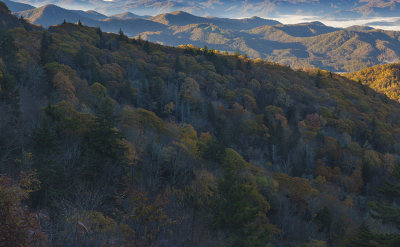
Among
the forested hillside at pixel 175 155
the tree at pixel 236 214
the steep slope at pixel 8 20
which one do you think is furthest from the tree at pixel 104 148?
the steep slope at pixel 8 20

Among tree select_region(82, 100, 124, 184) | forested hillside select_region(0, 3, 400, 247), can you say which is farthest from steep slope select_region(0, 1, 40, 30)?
tree select_region(82, 100, 124, 184)

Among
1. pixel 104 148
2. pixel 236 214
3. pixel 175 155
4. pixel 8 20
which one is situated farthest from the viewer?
pixel 8 20

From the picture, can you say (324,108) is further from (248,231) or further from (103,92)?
(248,231)

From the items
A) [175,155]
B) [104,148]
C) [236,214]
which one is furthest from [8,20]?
[236,214]

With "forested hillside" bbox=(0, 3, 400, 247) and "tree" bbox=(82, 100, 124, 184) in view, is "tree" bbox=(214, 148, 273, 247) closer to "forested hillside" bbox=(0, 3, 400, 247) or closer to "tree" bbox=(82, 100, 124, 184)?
"forested hillside" bbox=(0, 3, 400, 247)

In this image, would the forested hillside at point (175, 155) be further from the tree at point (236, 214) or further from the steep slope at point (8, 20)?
the steep slope at point (8, 20)

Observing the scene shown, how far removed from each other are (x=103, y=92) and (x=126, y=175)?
2702 centimetres

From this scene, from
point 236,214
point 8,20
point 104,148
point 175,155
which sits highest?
point 8,20

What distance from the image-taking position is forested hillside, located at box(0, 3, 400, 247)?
13.8 m

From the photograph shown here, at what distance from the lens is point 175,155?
28.8 meters

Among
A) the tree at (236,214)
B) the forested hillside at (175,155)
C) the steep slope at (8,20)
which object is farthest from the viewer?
the steep slope at (8,20)

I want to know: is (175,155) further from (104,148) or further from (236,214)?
(236,214)

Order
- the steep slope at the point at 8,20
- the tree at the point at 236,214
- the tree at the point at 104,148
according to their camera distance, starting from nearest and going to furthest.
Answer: the tree at the point at 236,214 → the tree at the point at 104,148 → the steep slope at the point at 8,20

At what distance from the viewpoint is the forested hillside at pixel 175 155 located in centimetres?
1381
